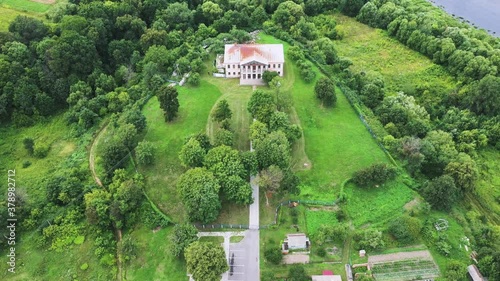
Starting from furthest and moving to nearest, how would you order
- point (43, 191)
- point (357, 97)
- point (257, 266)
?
1. point (357, 97)
2. point (43, 191)
3. point (257, 266)

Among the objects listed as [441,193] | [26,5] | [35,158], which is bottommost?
[35,158]

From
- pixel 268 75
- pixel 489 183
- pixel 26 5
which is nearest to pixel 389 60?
pixel 268 75

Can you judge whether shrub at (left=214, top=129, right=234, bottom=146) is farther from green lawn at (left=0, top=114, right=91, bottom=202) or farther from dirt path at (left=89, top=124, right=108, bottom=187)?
green lawn at (left=0, top=114, right=91, bottom=202)

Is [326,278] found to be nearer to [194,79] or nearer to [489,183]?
[489,183]

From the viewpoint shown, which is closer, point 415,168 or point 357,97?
point 415,168

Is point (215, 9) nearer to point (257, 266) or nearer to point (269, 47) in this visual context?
point (269, 47)

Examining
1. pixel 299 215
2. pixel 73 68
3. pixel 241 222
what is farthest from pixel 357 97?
pixel 73 68
